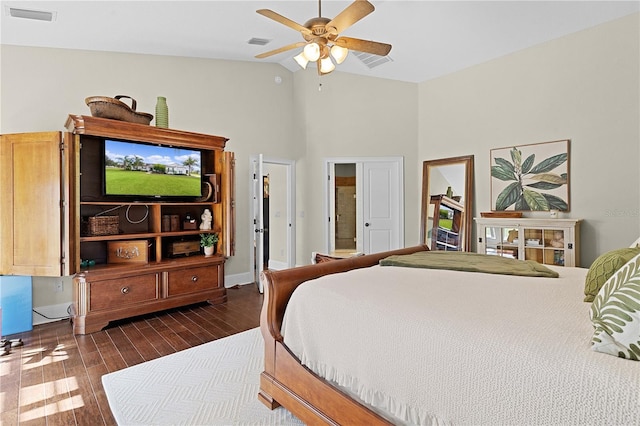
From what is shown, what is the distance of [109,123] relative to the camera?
3400 millimetres

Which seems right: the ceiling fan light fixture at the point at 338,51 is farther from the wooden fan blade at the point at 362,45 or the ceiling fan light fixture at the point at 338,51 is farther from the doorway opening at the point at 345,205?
the doorway opening at the point at 345,205

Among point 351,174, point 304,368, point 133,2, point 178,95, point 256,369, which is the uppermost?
point 133,2

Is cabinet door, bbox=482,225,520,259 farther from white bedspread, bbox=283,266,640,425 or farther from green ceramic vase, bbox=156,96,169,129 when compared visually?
green ceramic vase, bbox=156,96,169,129

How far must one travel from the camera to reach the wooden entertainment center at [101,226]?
322cm

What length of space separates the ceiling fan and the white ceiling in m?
0.97

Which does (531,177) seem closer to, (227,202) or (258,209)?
(258,209)

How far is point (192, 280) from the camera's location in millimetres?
4039

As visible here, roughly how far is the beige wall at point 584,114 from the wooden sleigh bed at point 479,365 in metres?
2.10

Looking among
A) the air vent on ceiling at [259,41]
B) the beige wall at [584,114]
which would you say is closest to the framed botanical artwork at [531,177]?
the beige wall at [584,114]

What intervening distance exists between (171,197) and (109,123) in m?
1.01

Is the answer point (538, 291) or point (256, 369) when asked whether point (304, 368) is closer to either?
point (256, 369)

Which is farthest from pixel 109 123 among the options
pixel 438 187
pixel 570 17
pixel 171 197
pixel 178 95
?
pixel 570 17

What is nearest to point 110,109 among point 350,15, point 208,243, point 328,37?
point 208,243

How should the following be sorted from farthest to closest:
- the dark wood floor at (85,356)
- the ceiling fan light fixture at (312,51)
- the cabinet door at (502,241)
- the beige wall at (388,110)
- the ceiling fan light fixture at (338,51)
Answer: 1. the cabinet door at (502,241)
2. the beige wall at (388,110)
3. the ceiling fan light fixture at (338,51)
4. the ceiling fan light fixture at (312,51)
5. the dark wood floor at (85,356)
